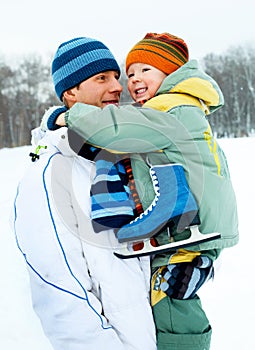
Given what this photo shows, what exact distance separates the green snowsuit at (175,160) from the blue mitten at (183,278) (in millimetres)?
27

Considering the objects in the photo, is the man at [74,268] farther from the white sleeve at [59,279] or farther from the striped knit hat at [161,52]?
the striped knit hat at [161,52]

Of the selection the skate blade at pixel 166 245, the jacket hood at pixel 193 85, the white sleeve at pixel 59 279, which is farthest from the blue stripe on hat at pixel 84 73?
the skate blade at pixel 166 245

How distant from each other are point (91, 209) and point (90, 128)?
27 centimetres

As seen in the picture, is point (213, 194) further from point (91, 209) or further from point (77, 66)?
point (77, 66)

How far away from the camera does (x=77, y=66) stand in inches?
69.3

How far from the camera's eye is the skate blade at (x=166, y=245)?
4.42 feet

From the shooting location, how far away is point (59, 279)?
1344mm

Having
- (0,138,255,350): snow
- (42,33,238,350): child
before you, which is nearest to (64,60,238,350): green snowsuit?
(42,33,238,350): child

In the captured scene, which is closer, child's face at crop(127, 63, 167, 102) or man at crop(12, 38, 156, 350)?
man at crop(12, 38, 156, 350)

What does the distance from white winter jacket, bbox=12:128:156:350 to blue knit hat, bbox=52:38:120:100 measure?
477 mm

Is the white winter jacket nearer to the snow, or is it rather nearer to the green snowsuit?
the green snowsuit

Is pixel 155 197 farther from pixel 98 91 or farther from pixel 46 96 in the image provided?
pixel 46 96

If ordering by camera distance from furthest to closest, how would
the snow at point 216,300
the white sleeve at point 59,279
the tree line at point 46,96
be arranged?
1. the tree line at point 46,96
2. the snow at point 216,300
3. the white sleeve at point 59,279

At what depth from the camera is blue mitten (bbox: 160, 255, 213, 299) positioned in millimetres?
1434
